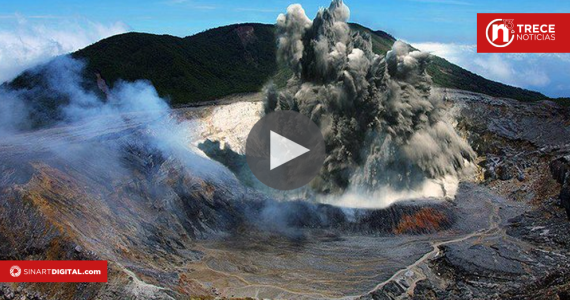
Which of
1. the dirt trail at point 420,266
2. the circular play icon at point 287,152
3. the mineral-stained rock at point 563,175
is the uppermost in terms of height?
the circular play icon at point 287,152

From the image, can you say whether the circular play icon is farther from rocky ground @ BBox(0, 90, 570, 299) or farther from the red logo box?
the red logo box

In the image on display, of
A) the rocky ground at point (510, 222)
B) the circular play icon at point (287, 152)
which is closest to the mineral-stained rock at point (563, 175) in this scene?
the rocky ground at point (510, 222)

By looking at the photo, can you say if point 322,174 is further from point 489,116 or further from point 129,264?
point 489,116

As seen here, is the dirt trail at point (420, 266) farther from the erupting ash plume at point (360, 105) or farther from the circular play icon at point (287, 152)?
the circular play icon at point (287, 152)

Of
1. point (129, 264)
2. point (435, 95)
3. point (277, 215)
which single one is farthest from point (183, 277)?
point (435, 95)

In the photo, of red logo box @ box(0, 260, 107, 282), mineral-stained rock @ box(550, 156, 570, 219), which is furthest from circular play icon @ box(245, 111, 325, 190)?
red logo box @ box(0, 260, 107, 282)

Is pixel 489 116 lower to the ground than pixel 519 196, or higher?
higher
